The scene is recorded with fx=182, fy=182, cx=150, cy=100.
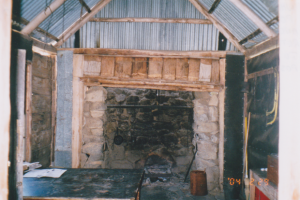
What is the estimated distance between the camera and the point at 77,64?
3.74 metres

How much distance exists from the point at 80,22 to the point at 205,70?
271 centimetres

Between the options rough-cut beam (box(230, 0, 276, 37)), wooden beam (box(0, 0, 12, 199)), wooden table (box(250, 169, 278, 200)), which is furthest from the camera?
rough-cut beam (box(230, 0, 276, 37))

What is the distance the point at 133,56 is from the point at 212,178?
3137mm

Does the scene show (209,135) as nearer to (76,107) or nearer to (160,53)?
(160,53)

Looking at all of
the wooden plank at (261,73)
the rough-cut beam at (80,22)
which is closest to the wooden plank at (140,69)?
the rough-cut beam at (80,22)

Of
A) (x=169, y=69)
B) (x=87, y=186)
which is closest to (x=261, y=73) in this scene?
(x=169, y=69)

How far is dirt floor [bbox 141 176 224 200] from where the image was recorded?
13.2ft

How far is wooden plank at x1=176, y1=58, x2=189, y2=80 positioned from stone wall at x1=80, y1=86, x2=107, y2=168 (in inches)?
67.1

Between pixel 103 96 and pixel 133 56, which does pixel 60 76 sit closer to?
pixel 103 96

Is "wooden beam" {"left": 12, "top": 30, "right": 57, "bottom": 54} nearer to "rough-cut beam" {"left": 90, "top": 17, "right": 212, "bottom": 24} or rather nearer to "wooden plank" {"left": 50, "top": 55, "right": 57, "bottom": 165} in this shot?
"wooden plank" {"left": 50, "top": 55, "right": 57, "bottom": 165}

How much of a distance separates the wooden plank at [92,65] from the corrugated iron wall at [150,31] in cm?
29

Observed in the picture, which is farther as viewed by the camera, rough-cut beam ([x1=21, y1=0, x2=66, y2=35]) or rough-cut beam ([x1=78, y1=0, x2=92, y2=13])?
rough-cut beam ([x1=78, y1=0, x2=92, y2=13])

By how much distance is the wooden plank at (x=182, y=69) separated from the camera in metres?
3.69

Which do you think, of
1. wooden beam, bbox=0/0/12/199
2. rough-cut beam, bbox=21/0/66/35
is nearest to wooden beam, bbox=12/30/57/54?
rough-cut beam, bbox=21/0/66/35
